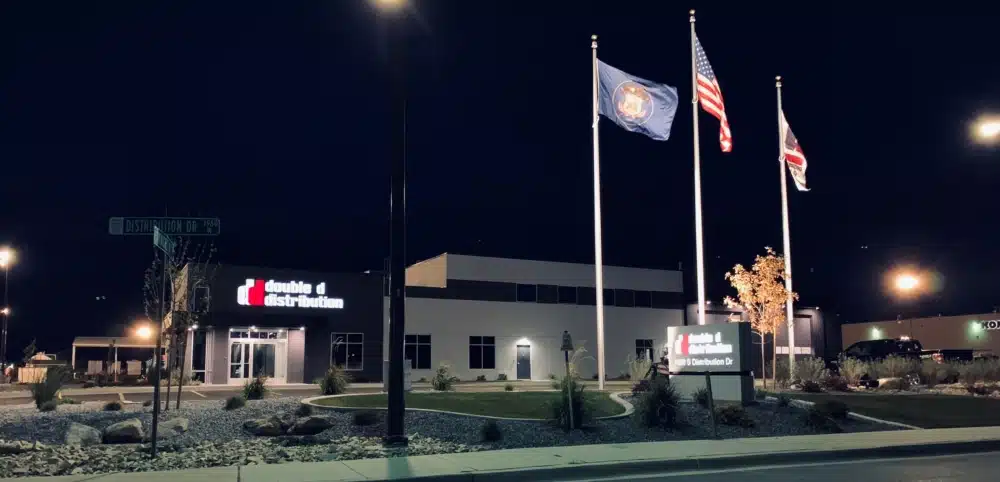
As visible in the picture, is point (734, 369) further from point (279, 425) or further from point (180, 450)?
point (180, 450)

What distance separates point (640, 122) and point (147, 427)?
17.5 m

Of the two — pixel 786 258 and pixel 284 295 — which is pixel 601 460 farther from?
pixel 284 295

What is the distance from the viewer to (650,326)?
54.9 m

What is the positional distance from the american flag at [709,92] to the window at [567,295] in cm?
2422

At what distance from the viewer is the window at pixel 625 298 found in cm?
5372

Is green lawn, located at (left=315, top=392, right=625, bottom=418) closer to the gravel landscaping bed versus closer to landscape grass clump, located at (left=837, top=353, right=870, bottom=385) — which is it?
the gravel landscaping bed

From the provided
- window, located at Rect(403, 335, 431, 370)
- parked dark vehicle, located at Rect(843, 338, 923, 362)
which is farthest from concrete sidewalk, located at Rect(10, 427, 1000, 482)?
window, located at Rect(403, 335, 431, 370)

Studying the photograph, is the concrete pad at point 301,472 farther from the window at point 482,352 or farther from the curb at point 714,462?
the window at point 482,352

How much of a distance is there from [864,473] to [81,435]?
12704mm

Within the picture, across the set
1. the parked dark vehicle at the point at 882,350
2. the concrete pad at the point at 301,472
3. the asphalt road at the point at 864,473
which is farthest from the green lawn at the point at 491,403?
the parked dark vehicle at the point at 882,350

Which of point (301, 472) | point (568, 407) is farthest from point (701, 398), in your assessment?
point (301, 472)

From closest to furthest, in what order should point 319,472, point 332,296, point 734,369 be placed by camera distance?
point 319,472
point 734,369
point 332,296

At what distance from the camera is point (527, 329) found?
5009 centimetres

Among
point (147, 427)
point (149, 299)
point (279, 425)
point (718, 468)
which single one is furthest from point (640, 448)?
point (149, 299)
